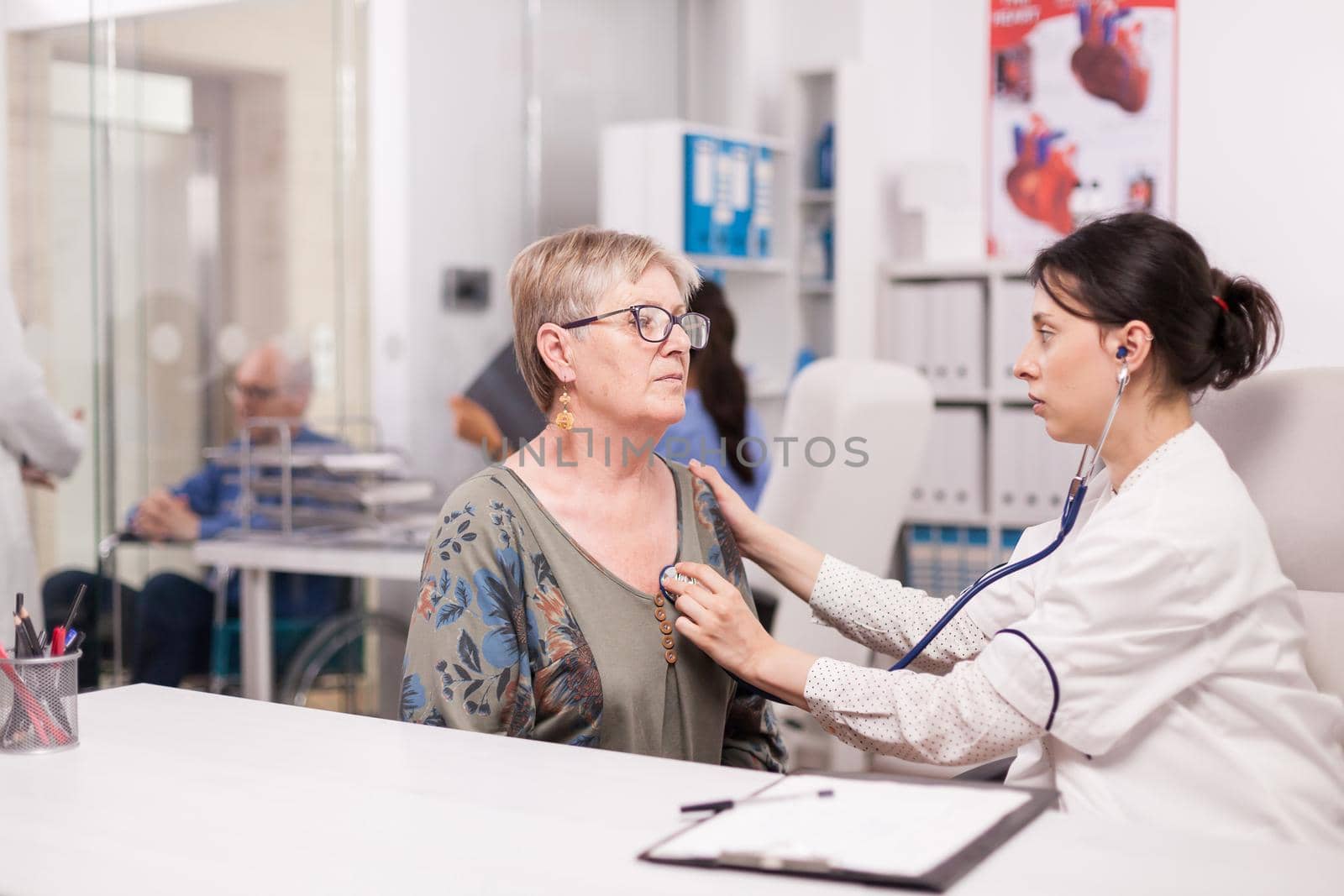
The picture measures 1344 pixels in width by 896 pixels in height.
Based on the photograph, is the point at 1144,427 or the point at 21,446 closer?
the point at 1144,427

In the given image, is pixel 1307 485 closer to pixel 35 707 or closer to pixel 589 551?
pixel 589 551

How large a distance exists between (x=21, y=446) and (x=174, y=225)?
0.78 metres

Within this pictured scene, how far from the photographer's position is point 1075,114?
5129 mm

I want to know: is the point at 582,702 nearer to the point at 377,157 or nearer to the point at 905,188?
the point at 377,157

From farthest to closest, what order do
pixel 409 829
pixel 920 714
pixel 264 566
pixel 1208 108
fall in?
1. pixel 1208 108
2. pixel 264 566
3. pixel 920 714
4. pixel 409 829

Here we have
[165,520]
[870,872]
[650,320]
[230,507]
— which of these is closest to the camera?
[870,872]

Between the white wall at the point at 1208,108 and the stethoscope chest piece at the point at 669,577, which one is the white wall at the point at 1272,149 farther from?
the stethoscope chest piece at the point at 669,577

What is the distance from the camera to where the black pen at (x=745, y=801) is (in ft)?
3.84

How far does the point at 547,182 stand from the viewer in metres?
4.65

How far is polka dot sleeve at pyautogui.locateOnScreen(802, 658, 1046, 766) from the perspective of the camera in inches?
57.3

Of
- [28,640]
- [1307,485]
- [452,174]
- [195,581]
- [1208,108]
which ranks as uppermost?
[1208,108]

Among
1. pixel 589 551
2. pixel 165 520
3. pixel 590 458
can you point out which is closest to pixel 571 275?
pixel 590 458

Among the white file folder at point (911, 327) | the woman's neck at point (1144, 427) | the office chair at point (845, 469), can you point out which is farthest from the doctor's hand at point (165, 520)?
the woman's neck at point (1144, 427)

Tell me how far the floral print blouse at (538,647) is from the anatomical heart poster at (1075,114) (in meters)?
3.67
